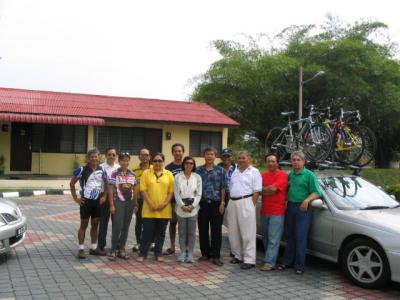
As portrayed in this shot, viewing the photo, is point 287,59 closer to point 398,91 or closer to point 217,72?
point 217,72

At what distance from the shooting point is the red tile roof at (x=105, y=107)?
18875mm

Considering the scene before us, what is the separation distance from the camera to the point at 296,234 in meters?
6.06

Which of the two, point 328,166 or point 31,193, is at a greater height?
point 328,166

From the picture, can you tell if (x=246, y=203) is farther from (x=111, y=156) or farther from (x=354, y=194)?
(x=111, y=156)

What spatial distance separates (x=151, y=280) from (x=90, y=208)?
5.05ft

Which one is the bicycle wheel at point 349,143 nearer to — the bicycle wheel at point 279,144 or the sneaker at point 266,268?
the bicycle wheel at point 279,144

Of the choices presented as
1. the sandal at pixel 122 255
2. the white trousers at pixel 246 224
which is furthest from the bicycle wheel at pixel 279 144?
the sandal at pixel 122 255

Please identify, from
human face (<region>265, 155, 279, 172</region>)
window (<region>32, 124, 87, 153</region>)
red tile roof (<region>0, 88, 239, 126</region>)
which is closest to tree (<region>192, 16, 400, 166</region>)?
red tile roof (<region>0, 88, 239, 126</region>)

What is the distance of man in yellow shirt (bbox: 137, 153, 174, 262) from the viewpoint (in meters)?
6.38

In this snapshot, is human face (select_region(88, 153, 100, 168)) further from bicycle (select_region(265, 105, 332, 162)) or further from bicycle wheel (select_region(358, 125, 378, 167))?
bicycle wheel (select_region(358, 125, 378, 167))

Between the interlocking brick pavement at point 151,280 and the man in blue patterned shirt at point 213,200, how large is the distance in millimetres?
373

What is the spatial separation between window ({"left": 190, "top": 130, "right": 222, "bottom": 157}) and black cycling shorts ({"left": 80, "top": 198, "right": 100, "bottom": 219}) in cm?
1502

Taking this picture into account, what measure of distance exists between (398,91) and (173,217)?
22.2 m

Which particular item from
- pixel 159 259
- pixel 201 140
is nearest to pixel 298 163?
pixel 159 259
